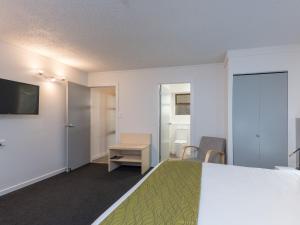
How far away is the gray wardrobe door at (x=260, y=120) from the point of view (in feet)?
10.5

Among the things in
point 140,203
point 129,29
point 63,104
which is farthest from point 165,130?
point 140,203

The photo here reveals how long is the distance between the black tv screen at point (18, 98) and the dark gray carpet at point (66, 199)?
1.27 metres

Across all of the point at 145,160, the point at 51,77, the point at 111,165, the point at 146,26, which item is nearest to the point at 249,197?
the point at 146,26

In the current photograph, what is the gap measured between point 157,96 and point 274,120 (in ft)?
7.68

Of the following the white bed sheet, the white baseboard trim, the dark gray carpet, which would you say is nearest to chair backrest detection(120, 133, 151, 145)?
the dark gray carpet

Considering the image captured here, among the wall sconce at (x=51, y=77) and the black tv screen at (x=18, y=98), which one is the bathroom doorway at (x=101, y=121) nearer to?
the wall sconce at (x=51, y=77)

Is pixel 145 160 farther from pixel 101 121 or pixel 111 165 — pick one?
pixel 101 121

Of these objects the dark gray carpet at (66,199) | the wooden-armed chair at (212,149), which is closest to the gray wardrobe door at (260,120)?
the wooden-armed chair at (212,149)

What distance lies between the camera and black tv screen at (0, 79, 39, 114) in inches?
111

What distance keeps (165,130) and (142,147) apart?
1072 millimetres

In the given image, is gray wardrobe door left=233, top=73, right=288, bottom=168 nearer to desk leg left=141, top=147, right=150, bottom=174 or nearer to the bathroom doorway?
desk leg left=141, top=147, right=150, bottom=174

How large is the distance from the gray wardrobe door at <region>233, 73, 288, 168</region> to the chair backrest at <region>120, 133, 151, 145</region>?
188 centimetres

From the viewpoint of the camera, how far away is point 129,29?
8.30 feet

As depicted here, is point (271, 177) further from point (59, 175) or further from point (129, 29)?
point (59, 175)
